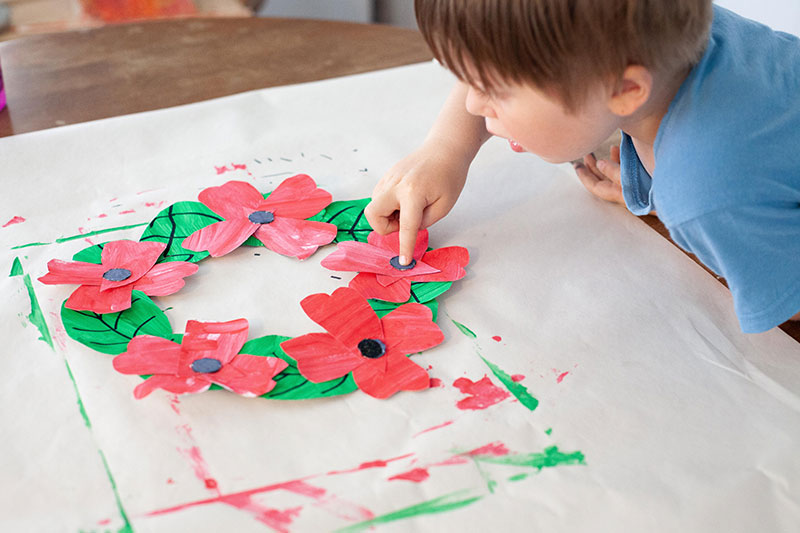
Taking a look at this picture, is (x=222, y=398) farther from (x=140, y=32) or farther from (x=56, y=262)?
(x=140, y=32)

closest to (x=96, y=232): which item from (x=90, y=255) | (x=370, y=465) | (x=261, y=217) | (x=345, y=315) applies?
(x=90, y=255)

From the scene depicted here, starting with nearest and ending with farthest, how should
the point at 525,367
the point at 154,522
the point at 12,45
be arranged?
the point at 154,522 → the point at 525,367 → the point at 12,45

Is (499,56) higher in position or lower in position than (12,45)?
higher

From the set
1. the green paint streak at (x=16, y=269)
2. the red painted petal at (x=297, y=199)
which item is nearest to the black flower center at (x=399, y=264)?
the red painted petal at (x=297, y=199)

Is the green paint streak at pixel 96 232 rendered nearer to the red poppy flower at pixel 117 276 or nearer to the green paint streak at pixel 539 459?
the red poppy flower at pixel 117 276

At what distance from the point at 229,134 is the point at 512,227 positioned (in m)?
0.33

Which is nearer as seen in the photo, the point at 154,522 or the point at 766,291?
the point at 154,522

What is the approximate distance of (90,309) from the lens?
587mm

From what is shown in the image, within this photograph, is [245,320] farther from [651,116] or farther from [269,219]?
[651,116]

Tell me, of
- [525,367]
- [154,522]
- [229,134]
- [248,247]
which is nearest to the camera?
[154,522]

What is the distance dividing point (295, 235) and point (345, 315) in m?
0.13

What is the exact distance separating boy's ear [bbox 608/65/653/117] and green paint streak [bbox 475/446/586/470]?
252mm

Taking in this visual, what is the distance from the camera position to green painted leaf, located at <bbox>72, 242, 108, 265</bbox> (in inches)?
25.1

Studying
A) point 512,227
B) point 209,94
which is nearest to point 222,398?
point 512,227
